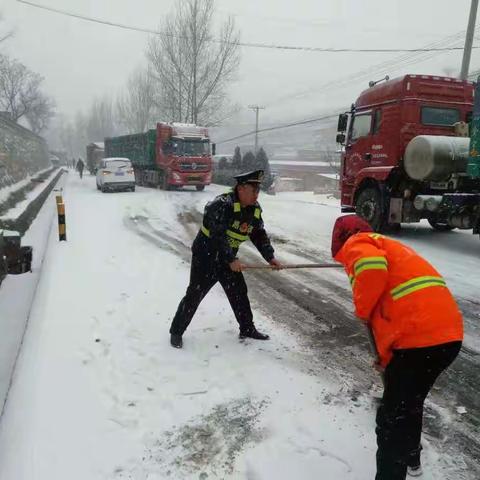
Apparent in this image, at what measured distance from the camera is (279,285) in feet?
21.4

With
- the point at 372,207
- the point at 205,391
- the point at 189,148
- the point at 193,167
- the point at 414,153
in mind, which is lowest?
the point at 205,391

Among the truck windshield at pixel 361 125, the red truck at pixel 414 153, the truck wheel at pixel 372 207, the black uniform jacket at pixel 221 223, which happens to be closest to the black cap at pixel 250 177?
the black uniform jacket at pixel 221 223

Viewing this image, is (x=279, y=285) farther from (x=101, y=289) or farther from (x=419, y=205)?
(x=419, y=205)

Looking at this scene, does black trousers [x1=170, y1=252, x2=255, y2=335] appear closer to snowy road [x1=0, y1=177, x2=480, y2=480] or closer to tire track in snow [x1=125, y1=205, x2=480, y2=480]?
snowy road [x1=0, y1=177, x2=480, y2=480]

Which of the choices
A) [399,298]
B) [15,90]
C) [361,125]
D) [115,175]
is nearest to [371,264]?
[399,298]

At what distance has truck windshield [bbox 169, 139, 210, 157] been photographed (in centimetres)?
2136

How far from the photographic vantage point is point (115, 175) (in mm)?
21453

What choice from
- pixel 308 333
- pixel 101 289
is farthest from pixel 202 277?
pixel 101 289

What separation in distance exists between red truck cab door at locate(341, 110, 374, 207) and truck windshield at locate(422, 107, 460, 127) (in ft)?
3.80

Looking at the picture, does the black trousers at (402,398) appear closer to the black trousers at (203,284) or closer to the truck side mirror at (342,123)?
the black trousers at (203,284)

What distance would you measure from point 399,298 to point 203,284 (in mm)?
2320

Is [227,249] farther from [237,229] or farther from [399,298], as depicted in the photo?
[399,298]

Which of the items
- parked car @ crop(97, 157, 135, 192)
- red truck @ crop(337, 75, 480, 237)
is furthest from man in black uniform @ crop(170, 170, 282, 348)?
parked car @ crop(97, 157, 135, 192)

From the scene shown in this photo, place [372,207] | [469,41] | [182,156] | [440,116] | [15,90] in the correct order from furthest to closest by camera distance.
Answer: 1. [15,90]
2. [182,156]
3. [469,41]
4. [372,207]
5. [440,116]
